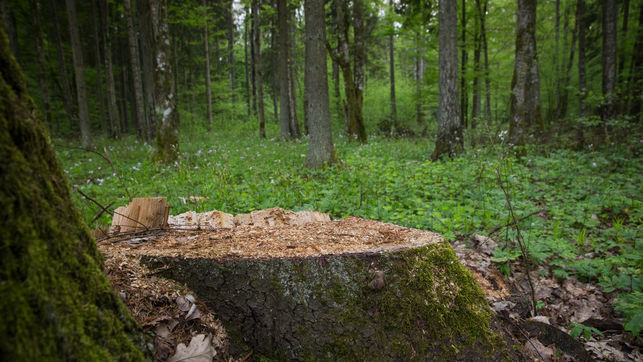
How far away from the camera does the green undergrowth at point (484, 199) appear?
3.08 meters

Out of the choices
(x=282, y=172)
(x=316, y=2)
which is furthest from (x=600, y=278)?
(x=316, y=2)

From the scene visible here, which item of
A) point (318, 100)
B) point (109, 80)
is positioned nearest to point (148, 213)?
point (318, 100)

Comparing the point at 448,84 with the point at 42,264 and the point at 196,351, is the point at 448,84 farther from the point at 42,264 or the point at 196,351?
the point at 42,264

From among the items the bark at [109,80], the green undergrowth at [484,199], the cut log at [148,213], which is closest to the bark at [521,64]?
the green undergrowth at [484,199]

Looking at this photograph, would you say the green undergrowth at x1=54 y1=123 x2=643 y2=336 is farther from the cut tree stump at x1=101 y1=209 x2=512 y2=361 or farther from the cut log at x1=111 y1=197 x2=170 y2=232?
the cut tree stump at x1=101 y1=209 x2=512 y2=361

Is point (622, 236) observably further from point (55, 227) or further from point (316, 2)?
point (316, 2)

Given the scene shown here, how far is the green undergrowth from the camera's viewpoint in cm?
308

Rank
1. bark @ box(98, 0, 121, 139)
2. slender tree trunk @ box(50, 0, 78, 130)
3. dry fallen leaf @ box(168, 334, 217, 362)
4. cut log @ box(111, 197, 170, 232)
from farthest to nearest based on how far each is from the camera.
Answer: slender tree trunk @ box(50, 0, 78, 130) < bark @ box(98, 0, 121, 139) < cut log @ box(111, 197, 170, 232) < dry fallen leaf @ box(168, 334, 217, 362)

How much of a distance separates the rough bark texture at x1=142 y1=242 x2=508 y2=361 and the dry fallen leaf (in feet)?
0.56

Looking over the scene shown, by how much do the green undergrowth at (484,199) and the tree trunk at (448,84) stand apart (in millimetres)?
520

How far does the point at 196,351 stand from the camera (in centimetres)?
155

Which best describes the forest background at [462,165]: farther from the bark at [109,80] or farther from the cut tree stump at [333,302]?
the cut tree stump at [333,302]

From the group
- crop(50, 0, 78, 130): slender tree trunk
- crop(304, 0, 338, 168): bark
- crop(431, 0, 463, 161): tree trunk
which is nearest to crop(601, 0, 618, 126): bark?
crop(431, 0, 463, 161): tree trunk

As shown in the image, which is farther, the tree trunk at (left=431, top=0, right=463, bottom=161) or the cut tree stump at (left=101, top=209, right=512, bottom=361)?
the tree trunk at (left=431, top=0, right=463, bottom=161)
